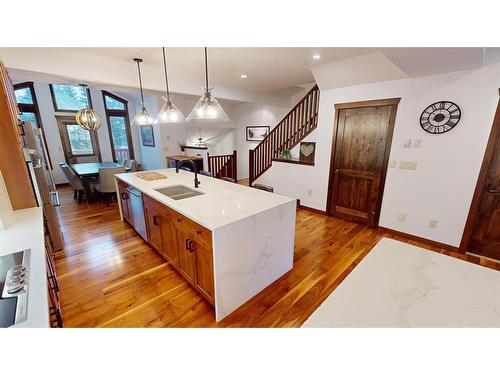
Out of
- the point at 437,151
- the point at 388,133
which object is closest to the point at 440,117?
the point at 437,151

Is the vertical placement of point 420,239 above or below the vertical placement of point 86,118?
below

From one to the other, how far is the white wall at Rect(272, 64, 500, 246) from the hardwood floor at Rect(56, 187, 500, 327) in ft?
1.31

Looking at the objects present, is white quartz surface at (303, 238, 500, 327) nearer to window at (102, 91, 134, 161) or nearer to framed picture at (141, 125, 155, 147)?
framed picture at (141, 125, 155, 147)

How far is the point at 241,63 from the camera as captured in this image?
2957mm

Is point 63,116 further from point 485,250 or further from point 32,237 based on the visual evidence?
point 485,250

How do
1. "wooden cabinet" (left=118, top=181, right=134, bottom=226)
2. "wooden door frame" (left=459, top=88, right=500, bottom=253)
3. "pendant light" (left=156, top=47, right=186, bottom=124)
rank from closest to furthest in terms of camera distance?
1. "wooden door frame" (left=459, top=88, right=500, bottom=253)
2. "pendant light" (left=156, top=47, right=186, bottom=124)
3. "wooden cabinet" (left=118, top=181, right=134, bottom=226)

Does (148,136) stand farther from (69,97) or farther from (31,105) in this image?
(31,105)

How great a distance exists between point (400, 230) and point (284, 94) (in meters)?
4.43

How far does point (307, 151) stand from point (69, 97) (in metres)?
6.94

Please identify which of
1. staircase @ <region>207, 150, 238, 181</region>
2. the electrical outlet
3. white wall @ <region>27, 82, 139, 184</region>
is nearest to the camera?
the electrical outlet

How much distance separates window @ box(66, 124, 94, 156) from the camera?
20.3 ft

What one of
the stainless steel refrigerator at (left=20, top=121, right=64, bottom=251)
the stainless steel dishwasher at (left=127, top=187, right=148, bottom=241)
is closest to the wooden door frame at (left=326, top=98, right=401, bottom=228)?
the stainless steel dishwasher at (left=127, top=187, right=148, bottom=241)
